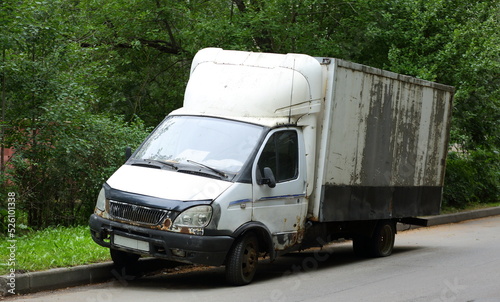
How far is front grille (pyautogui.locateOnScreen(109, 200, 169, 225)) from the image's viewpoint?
26.3 feet

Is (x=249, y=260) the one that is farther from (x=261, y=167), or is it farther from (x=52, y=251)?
(x=52, y=251)

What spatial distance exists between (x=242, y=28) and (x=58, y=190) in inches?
273

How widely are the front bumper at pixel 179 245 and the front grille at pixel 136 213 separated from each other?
90mm

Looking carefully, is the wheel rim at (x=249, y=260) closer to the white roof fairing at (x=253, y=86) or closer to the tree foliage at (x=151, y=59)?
the white roof fairing at (x=253, y=86)

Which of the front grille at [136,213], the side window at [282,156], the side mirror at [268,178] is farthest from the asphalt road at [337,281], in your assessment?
the side window at [282,156]

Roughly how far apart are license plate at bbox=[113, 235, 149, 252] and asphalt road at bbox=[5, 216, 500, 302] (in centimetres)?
48

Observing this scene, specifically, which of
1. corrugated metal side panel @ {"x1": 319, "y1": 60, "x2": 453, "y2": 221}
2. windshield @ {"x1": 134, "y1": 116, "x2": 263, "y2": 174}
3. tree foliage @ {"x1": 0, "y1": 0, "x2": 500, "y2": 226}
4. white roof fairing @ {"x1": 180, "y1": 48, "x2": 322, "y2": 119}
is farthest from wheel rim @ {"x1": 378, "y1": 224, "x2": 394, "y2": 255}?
tree foliage @ {"x1": 0, "y1": 0, "x2": 500, "y2": 226}

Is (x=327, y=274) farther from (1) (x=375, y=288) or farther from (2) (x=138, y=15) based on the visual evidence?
(2) (x=138, y=15)

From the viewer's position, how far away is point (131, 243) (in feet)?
26.8

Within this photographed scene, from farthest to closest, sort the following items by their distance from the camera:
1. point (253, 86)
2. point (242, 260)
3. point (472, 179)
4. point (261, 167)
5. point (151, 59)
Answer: point (151, 59), point (472, 179), point (253, 86), point (261, 167), point (242, 260)

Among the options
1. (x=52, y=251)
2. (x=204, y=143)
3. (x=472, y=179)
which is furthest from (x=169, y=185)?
(x=472, y=179)

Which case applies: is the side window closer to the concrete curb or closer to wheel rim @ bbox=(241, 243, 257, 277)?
wheel rim @ bbox=(241, 243, 257, 277)

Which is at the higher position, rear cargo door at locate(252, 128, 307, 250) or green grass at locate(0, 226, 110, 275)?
rear cargo door at locate(252, 128, 307, 250)

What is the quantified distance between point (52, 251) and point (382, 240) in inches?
211
